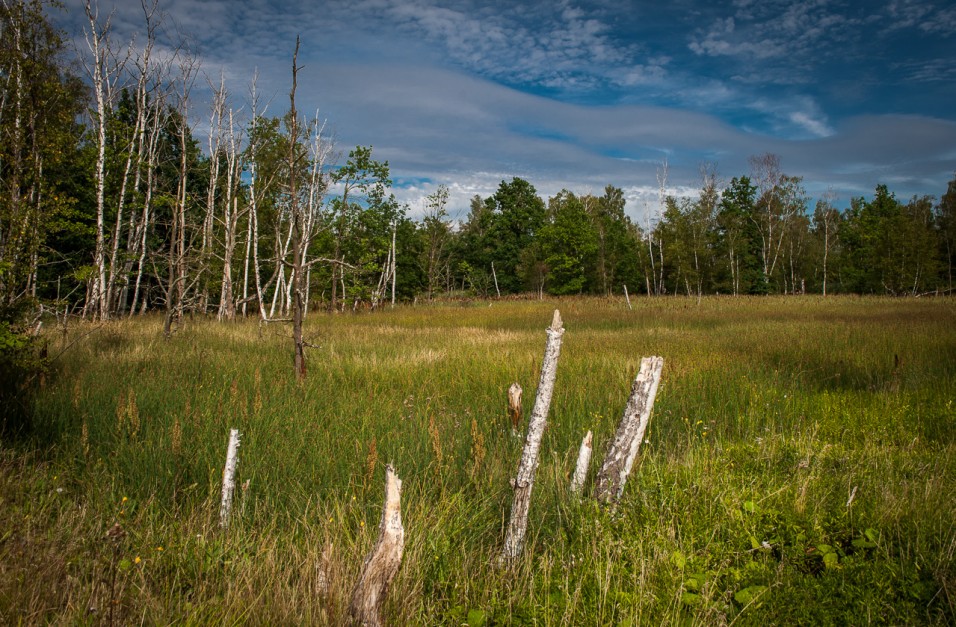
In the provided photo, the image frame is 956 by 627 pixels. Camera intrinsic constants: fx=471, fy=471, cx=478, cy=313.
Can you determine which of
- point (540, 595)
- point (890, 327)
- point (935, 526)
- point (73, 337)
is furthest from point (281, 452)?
point (890, 327)

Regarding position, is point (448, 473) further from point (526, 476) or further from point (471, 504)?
point (526, 476)

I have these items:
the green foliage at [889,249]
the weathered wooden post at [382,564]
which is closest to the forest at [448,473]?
the weathered wooden post at [382,564]

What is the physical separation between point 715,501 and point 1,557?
14.6 feet

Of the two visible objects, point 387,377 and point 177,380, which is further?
point 387,377

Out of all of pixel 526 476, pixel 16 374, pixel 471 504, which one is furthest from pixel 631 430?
pixel 16 374

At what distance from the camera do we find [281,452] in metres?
4.30

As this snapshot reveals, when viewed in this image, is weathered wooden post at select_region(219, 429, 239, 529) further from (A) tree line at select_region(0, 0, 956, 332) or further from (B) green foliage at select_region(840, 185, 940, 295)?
(B) green foliage at select_region(840, 185, 940, 295)

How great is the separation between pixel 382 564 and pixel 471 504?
1.55 m

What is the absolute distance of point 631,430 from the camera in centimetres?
336

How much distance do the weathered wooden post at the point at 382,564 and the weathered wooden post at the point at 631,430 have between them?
1.85 meters

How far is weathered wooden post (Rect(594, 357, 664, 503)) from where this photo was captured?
3354mm

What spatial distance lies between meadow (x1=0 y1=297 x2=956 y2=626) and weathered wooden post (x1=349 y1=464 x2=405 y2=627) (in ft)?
0.69

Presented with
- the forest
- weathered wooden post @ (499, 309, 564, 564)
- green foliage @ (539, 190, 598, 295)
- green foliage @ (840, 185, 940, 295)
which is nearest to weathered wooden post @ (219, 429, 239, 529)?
the forest

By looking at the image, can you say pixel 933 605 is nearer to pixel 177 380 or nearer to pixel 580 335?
pixel 177 380
